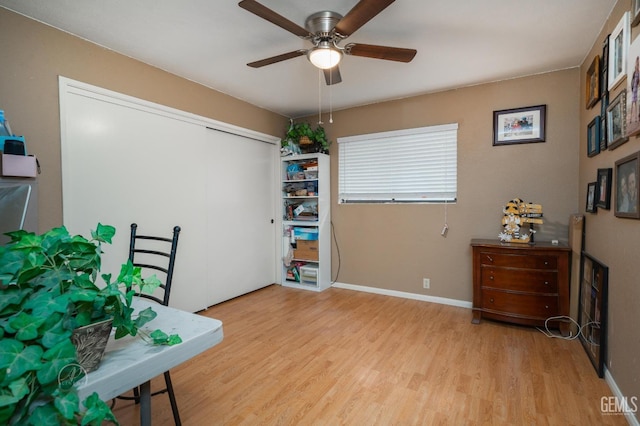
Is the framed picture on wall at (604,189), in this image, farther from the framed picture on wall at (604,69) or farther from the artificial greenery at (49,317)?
the artificial greenery at (49,317)

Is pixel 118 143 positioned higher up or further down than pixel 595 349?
higher up

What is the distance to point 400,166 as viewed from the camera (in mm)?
3760

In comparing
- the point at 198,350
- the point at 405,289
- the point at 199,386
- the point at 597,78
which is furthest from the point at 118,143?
the point at 597,78

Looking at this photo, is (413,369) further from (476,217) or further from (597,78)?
(597,78)

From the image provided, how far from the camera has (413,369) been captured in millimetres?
2191

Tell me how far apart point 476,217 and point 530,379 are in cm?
171

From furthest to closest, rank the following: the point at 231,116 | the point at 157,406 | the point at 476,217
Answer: the point at 231,116 < the point at 476,217 < the point at 157,406

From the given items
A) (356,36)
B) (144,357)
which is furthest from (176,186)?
(144,357)

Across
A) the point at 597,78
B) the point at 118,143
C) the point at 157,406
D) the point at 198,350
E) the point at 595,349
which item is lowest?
the point at 157,406

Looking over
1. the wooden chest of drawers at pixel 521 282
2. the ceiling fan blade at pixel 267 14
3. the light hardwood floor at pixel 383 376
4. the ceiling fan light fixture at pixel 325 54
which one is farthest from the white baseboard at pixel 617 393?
the ceiling fan blade at pixel 267 14

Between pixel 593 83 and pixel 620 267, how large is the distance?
4.98 feet

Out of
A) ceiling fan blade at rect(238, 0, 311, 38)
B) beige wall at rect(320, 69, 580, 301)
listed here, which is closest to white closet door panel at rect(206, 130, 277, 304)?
beige wall at rect(320, 69, 580, 301)

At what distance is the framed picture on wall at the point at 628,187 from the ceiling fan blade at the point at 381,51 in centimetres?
137

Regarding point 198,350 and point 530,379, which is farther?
point 530,379
